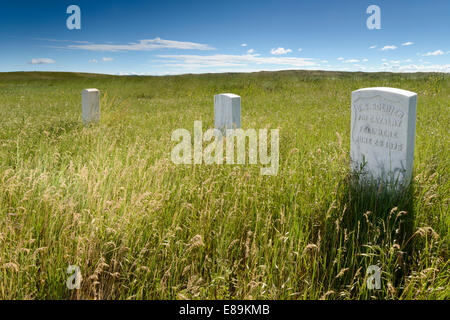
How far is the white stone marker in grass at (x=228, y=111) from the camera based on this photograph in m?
7.24

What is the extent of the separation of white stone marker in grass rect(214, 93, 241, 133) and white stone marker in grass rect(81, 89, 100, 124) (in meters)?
3.62

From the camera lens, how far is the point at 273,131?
7445 mm

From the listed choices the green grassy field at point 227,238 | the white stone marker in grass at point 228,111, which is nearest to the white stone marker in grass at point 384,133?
the green grassy field at point 227,238

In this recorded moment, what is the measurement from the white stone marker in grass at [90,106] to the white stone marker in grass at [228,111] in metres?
3.62

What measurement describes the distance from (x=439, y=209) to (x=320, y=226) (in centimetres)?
123

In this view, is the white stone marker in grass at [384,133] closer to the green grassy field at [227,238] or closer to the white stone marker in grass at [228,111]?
the green grassy field at [227,238]

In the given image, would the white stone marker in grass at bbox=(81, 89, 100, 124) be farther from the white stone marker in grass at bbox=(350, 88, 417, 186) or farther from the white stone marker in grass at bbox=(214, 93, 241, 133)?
the white stone marker in grass at bbox=(350, 88, 417, 186)

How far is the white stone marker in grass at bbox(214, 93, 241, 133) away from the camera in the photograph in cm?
724

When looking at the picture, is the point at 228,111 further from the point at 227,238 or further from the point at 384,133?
the point at 227,238

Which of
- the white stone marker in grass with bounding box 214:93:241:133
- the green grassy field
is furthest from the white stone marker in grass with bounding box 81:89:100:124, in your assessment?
the green grassy field

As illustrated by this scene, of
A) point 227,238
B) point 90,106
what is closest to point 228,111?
point 90,106

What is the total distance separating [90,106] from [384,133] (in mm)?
7636
